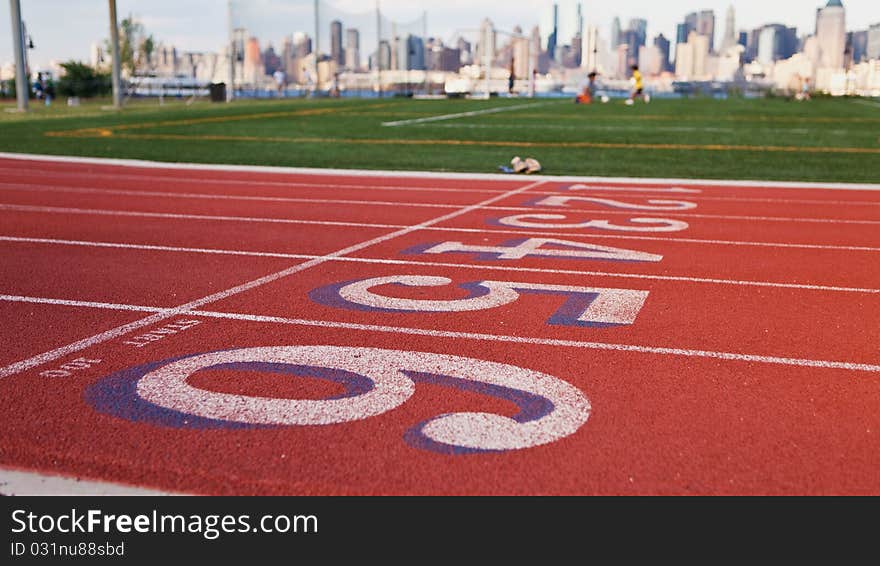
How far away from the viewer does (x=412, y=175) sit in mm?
15156

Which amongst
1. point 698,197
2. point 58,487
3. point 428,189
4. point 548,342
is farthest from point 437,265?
point 698,197

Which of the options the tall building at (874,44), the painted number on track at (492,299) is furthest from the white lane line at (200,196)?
the tall building at (874,44)

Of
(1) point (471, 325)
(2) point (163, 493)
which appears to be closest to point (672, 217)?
(1) point (471, 325)

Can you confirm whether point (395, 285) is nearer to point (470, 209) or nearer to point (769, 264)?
point (769, 264)

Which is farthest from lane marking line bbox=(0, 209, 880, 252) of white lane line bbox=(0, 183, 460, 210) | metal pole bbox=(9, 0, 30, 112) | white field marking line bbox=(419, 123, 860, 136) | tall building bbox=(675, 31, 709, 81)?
tall building bbox=(675, 31, 709, 81)

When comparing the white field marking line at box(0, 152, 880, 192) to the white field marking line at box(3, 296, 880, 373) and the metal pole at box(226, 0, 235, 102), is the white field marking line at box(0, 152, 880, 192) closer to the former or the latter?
the white field marking line at box(3, 296, 880, 373)

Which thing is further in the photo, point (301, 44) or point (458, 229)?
point (301, 44)

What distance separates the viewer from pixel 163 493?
349 centimetres

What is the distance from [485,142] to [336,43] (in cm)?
5687

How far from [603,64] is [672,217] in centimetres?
15234

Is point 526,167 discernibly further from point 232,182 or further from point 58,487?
point 58,487

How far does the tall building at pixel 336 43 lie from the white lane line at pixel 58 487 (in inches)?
2696

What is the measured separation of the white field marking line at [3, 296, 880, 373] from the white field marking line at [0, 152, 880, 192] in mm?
8493
